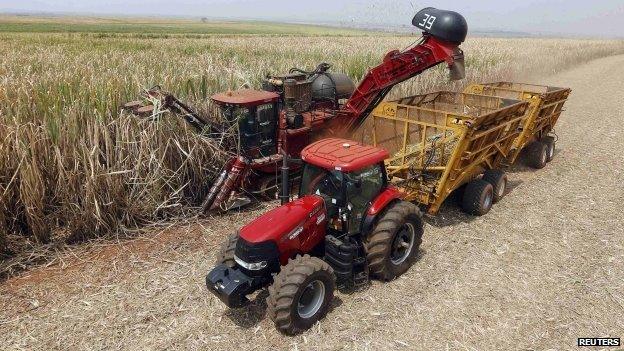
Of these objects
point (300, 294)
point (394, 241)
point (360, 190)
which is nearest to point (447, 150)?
point (394, 241)

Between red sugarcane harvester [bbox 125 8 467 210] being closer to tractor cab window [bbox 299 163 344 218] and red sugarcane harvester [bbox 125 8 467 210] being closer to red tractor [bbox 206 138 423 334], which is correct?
tractor cab window [bbox 299 163 344 218]

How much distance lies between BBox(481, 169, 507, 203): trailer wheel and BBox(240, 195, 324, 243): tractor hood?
176 inches

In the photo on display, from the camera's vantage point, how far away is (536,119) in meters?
9.52

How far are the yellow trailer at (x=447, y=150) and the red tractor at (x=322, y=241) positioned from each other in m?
1.50

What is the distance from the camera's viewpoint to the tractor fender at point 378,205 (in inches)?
214

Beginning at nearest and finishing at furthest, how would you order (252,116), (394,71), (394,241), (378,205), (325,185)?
(325,185) < (378,205) < (394,241) < (252,116) < (394,71)

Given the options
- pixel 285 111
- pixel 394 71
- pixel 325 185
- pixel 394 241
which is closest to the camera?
pixel 325 185

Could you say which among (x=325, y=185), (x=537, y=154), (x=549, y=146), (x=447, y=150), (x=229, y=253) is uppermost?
(x=325, y=185)

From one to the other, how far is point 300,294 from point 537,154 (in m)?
8.07

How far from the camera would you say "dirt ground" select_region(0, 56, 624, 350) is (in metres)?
4.70

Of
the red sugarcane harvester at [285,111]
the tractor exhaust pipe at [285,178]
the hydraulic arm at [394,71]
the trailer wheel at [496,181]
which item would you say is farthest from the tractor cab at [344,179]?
the hydraulic arm at [394,71]

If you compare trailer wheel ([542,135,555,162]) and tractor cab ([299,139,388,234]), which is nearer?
tractor cab ([299,139,388,234])

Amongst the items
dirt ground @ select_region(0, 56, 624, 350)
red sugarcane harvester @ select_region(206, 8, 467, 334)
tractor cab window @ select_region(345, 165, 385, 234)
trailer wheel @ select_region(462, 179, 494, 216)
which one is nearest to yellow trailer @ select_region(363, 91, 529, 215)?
trailer wheel @ select_region(462, 179, 494, 216)

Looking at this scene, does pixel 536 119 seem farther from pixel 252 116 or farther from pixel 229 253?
pixel 229 253
